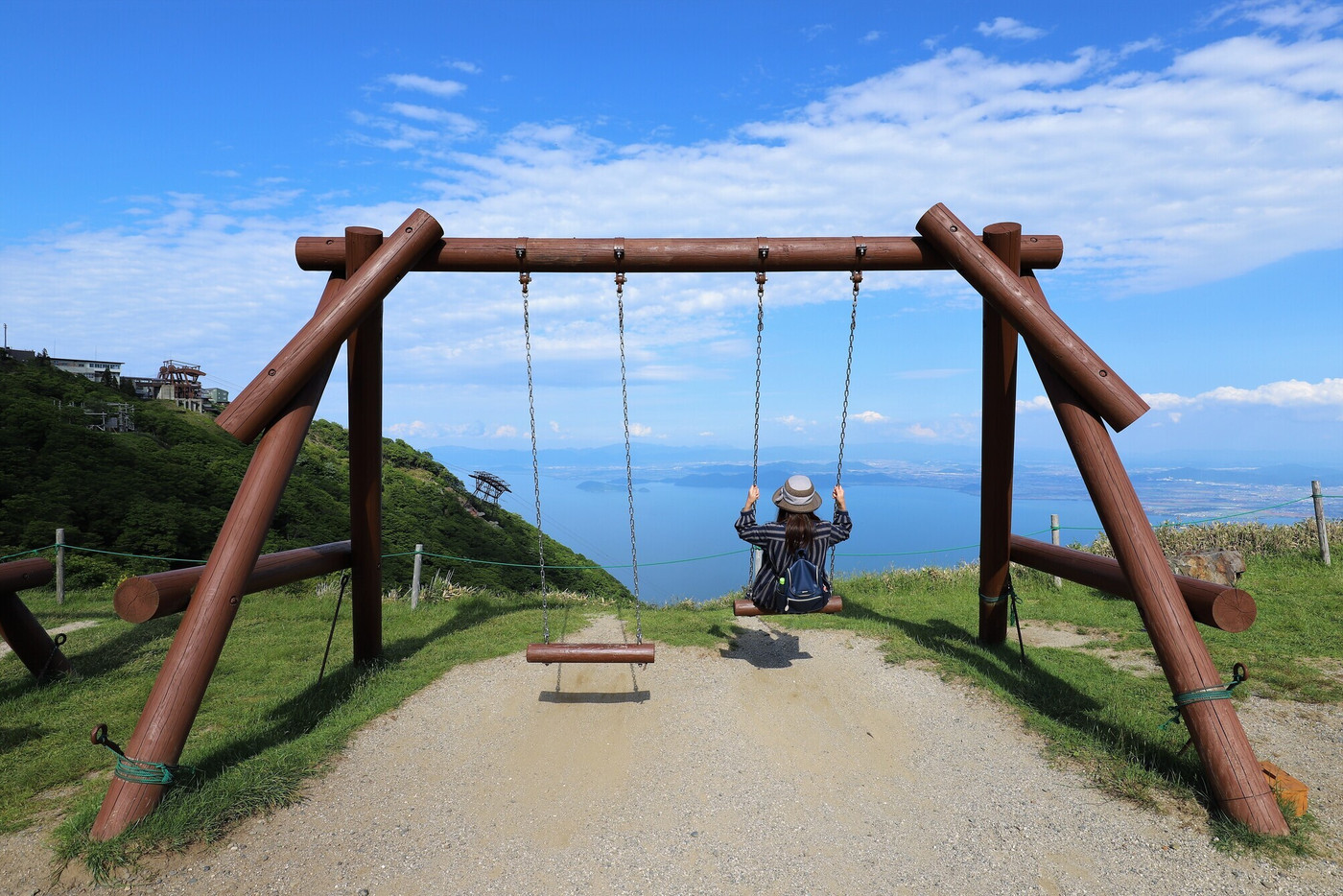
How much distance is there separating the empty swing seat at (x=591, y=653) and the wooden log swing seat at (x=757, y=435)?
0.01 meters

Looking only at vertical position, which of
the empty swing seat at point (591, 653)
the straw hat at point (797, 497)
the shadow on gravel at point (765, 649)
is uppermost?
the straw hat at point (797, 497)

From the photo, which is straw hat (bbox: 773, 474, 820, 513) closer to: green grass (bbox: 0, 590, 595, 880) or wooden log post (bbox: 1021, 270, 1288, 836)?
wooden log post (bbox: 1021, 270, 1288, 836)

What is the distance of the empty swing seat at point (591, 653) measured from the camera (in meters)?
5.75

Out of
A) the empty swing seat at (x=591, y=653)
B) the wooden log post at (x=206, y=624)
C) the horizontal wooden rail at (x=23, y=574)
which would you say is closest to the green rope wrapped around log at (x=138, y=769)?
the wooden log post at (x=206, y=624)

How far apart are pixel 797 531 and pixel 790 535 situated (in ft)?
0.22

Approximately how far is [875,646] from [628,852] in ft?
13.6

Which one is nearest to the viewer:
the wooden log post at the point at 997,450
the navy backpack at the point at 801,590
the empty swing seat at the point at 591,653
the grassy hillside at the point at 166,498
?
the empty swing seat at the point at 591,653

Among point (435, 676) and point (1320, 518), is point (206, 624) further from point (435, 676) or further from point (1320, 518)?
point (1320, 518)

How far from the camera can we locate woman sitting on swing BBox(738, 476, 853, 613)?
628 centimetres

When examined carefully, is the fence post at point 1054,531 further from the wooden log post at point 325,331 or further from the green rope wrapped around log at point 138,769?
the green rope wrapped around log at point 138,769

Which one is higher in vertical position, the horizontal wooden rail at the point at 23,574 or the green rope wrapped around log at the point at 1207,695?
the horizontal wooden rail at the point at 23,574

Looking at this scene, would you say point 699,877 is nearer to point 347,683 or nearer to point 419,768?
point 419,768

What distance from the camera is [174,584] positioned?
505cm

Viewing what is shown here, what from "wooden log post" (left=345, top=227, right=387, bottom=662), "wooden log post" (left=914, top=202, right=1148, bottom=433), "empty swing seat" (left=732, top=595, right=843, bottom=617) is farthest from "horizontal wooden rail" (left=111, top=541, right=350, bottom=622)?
"wooden log post" (left=914, top=202, right=1148, bottom=433)
